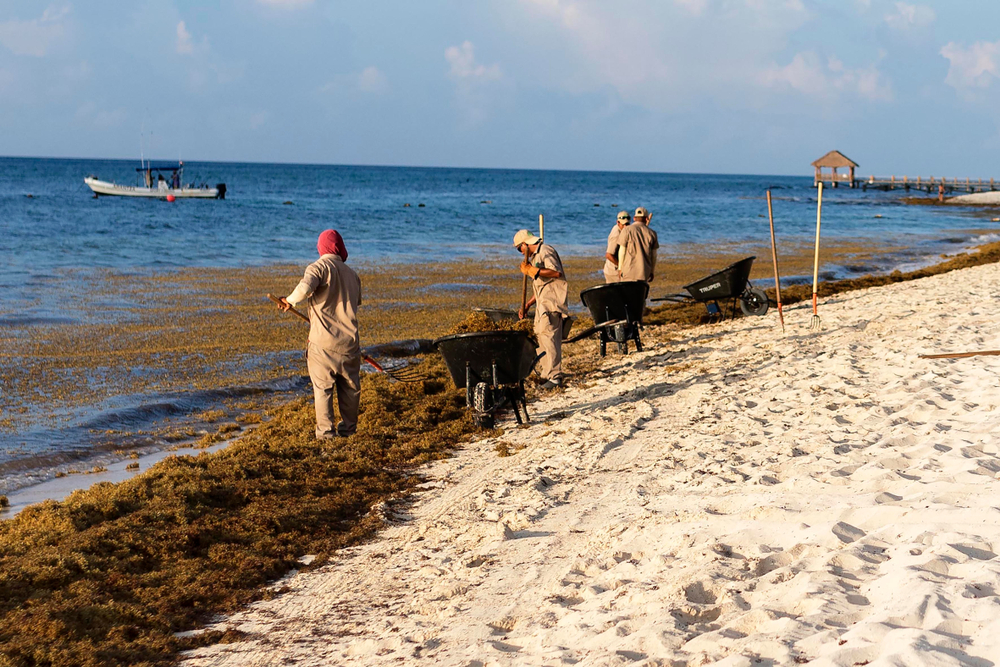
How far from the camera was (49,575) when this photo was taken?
4.46m

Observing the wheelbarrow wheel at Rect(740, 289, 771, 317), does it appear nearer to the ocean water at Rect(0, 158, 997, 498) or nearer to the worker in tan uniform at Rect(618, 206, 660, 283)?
the worker in tan uniform at Rect(618, 206, 660, 283)

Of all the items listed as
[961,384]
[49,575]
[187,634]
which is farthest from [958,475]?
[49,575]

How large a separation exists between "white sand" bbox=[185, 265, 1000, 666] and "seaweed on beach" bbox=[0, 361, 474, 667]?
265 mm

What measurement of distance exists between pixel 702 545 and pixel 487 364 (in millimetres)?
3333

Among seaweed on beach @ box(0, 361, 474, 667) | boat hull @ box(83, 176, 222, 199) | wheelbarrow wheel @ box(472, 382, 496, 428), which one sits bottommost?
seaweed on beach @ box(0, 361, 474, 667)

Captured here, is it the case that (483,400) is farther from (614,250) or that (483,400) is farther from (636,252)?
(614,250)

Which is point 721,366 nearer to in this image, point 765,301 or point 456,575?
point 765,301

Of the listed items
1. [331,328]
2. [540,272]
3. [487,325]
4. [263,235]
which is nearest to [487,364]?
[331,328]

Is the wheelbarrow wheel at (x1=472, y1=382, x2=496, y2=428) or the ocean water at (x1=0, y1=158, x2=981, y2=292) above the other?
the ocean water at (x1=0, y1=158, x2=981, y2=292)

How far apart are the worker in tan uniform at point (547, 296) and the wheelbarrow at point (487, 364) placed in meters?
1.21

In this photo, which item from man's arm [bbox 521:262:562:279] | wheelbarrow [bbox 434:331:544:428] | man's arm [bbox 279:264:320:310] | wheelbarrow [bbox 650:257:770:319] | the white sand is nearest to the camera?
the white sand

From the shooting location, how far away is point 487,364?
290 inches

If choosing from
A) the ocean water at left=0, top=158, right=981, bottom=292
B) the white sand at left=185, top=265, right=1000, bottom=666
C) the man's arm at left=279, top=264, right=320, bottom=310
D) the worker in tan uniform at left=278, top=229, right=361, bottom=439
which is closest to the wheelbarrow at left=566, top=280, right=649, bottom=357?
the white sand at left=185, top=265, right=1000, bottom=666

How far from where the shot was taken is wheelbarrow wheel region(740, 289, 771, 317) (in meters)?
12.9
